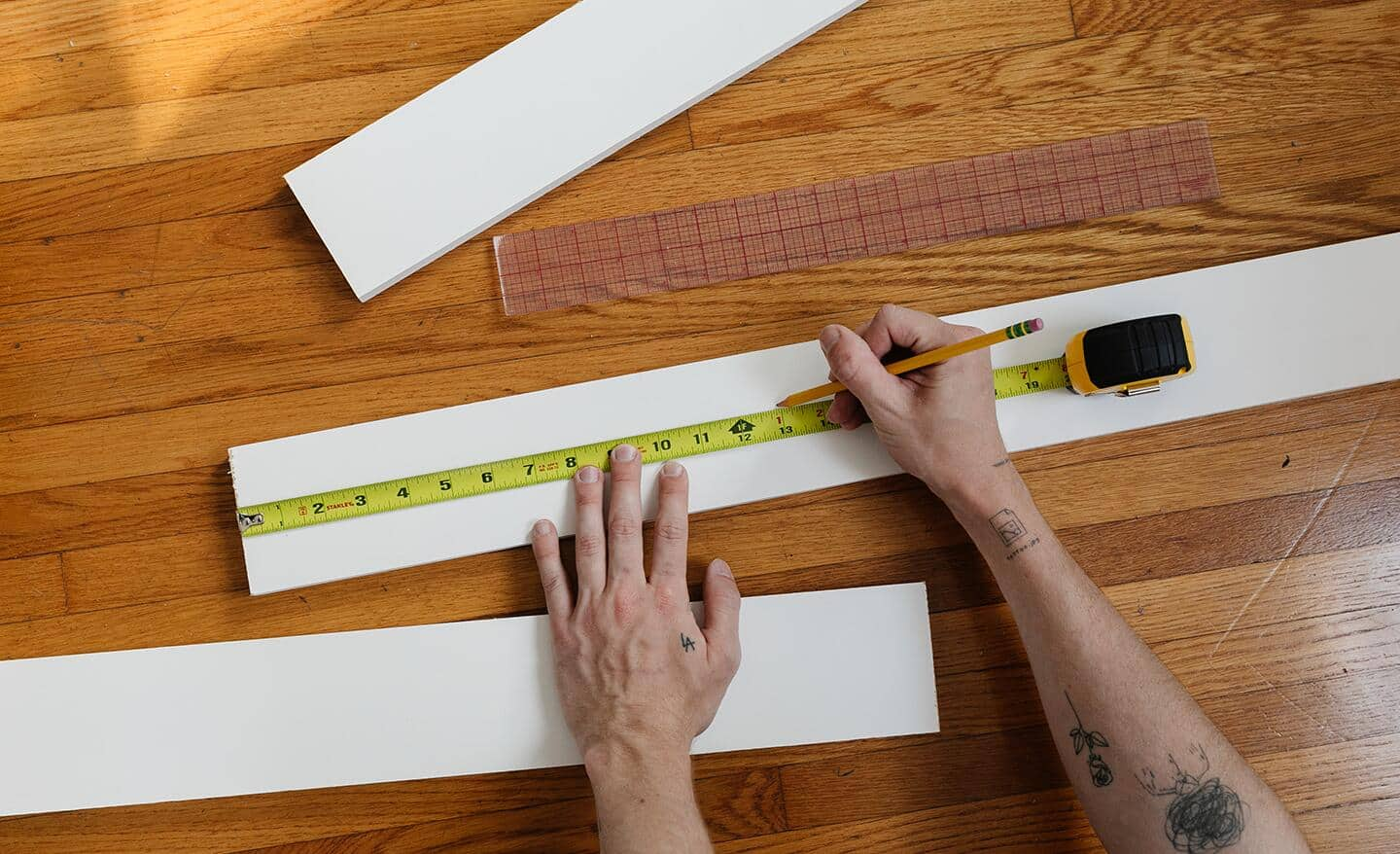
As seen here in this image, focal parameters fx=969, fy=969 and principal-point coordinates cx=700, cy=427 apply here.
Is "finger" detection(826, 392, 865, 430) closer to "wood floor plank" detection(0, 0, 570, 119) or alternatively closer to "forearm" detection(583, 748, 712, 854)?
"forearm" detection(583, 748, 712, 854)

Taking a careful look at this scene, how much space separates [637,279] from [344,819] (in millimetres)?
1188

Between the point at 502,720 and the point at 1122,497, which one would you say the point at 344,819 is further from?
the point at 1122,497

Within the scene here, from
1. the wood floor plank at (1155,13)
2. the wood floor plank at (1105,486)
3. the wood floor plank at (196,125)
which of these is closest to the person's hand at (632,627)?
the wood floor plank at (1105,486)

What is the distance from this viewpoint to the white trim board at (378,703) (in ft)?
5.97

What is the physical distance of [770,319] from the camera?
1.92 metres

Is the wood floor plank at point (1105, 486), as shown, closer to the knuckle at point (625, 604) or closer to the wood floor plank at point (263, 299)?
the wood floor plank at point (263, 299)

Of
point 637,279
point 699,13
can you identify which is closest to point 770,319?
point 637,279

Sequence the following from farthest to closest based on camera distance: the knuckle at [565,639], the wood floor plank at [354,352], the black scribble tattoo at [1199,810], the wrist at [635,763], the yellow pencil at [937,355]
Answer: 1. the wood floor plank at [354,352]
2. the knuckle at [565,639]
3. the wrist at [635,763]
4. the black scribble tattoo at [1199,810]
5. the yellow pencil at [937,355]

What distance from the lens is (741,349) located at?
1918 millimetres

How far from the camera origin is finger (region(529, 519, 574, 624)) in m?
1.82

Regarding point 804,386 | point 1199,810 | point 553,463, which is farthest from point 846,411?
point 1199,810

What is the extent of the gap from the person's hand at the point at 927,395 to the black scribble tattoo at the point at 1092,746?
448mm

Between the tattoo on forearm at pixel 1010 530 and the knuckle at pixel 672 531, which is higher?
the knuckle at pixel 672 531

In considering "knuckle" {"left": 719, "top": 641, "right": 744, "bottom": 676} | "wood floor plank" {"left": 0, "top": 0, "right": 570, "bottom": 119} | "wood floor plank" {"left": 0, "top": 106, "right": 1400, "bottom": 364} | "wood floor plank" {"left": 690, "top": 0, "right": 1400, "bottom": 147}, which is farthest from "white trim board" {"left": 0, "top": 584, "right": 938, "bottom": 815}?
"wood floor plank" {"left": 0, "top": 0, "right": 570, "bottom": 119}
